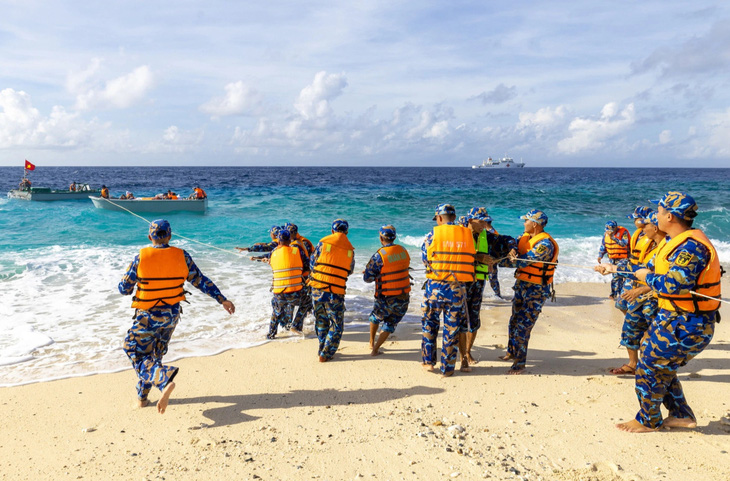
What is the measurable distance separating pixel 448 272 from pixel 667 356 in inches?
89.0

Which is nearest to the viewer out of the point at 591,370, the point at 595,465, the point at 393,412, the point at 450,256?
the point at 595,465

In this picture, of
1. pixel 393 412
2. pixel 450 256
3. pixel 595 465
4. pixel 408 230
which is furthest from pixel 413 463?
pixel 408 230

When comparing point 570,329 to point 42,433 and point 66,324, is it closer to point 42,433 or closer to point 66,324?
point 42,433

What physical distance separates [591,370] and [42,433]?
618cm

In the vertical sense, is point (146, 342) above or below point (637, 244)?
below

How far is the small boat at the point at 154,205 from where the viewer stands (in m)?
25.2

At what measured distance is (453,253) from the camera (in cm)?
544

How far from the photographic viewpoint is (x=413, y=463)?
3873mm

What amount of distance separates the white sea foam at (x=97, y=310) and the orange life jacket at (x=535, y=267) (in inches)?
11.8

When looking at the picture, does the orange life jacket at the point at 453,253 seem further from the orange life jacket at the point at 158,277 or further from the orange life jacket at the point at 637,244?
the orange life jacket at the point at 637,244

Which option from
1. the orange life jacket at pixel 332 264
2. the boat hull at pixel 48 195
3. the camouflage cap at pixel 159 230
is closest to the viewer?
the camouflage cap at pixel 159 230

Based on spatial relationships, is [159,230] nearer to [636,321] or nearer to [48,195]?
[636,321]

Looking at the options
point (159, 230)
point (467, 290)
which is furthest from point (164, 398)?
point (467, 290)

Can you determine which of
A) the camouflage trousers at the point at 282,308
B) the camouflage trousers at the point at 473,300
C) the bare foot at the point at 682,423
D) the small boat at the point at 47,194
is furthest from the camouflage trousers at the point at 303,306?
the small boat at the point at 47,194
